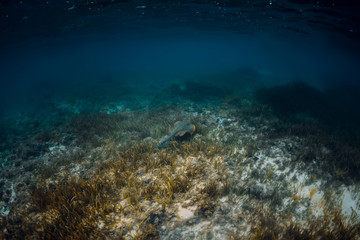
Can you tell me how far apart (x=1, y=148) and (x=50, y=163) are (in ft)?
19.3

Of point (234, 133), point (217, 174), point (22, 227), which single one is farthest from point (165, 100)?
point (22, 227)

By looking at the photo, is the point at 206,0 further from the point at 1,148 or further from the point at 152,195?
the point at 1,148

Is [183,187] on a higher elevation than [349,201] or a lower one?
higher

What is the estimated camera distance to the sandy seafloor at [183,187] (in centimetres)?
361

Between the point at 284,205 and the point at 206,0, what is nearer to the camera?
the point at 284,205

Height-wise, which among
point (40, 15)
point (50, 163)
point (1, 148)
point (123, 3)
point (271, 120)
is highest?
point (123, 3)

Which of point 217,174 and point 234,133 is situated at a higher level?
point 217,174

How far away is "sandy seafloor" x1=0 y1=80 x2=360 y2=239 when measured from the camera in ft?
11.8

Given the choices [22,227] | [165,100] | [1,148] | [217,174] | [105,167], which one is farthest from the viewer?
[165,100]

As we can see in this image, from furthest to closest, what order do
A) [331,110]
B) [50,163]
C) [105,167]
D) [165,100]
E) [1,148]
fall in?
[165,100], [331,110], [1,148], [50,163], [105,167]

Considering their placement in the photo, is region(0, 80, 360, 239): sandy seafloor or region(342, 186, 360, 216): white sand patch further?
region(342, 186, 360, 216): white sand patch

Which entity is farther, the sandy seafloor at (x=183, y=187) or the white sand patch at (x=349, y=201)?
the white sand patch at (x=349, y=201)

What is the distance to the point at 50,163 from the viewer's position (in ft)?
24.4

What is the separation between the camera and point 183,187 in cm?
449
